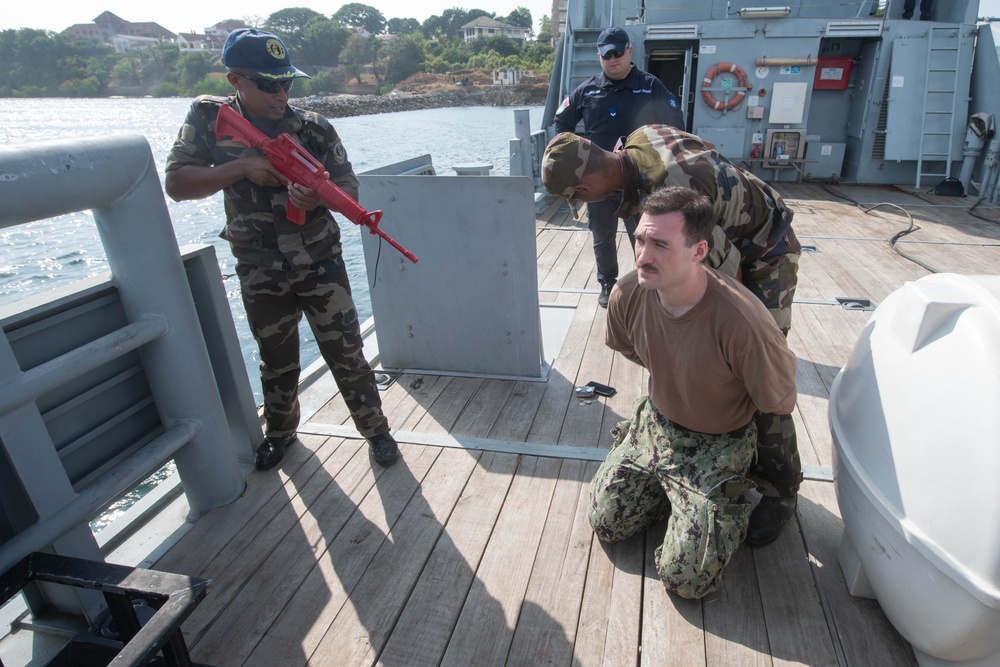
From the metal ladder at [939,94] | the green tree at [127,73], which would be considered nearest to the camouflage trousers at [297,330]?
the metal ladder at [939,94]

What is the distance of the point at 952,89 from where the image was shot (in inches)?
309

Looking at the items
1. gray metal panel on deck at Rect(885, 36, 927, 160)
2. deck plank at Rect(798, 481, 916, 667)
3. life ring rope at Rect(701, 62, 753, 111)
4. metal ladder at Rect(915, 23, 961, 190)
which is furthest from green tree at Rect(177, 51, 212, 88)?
deck plank at Rect(798, 481, 916, 667)

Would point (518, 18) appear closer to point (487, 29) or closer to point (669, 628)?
point (487, 29)

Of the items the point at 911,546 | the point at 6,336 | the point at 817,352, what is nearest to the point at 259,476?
the point at 6,336

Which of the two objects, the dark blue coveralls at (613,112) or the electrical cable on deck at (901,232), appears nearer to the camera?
the dark blue coveralls at (613,112)

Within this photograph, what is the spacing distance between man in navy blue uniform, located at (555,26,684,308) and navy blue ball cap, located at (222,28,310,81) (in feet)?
7.11

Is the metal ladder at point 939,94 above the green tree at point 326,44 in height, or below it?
below

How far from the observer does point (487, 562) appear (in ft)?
6.83

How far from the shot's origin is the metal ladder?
25.8 feet

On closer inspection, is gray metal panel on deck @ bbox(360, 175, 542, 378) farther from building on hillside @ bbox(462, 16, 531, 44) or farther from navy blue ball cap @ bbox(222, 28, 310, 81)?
building on hillside @ bbox(462, 16, 531, 44)

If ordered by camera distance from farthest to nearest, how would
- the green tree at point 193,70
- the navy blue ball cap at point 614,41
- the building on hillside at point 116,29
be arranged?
the building on hillside at point 116,29 < the green tree at point 193,70 < the navy blue ball cap at point 614,41

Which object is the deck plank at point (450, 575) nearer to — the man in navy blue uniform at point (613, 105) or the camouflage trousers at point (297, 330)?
the camouflage trousers at point (297, 330)

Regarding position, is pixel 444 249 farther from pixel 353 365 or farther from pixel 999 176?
pixel 999 176

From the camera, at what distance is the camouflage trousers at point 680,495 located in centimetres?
184
